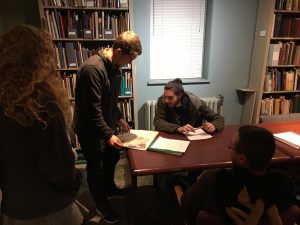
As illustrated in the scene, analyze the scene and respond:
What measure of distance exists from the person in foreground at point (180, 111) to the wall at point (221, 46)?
112 cm

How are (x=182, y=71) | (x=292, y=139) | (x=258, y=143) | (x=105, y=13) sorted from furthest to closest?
(x=182, y=71) → (x=105, y=13) → (x=292, y=139) → (x=258, y=143)

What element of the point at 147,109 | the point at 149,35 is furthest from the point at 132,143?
the point at 149,35

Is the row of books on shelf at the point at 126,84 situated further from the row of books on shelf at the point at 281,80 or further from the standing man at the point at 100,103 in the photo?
the row of books on shelf at the point at 281,80

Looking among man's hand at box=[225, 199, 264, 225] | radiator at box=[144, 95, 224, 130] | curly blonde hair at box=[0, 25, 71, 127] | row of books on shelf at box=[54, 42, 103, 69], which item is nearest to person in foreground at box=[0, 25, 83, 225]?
curly blonde hair at box=[0, 25, 71, 127]

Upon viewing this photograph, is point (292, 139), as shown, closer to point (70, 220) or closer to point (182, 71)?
point (70, 220)

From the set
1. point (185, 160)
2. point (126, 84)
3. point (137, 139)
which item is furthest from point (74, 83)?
point (185, 160)

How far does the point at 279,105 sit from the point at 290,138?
1.77 metres

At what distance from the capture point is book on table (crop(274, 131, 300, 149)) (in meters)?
1.83

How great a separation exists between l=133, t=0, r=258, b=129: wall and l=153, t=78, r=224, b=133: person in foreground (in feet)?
3.63

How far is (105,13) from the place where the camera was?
9.01 ft

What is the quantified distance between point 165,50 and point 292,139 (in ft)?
6.56

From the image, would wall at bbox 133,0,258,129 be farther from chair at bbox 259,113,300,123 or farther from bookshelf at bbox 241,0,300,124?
chair at bbox 259,113,300,123

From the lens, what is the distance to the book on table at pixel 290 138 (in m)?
1.83

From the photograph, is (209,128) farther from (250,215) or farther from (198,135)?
(250,215)
